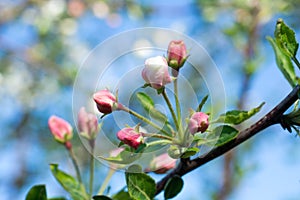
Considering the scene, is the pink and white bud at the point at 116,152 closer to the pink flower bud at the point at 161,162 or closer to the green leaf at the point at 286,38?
the pink flower bud at the point at 161,162

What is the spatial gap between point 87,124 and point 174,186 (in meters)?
0.21

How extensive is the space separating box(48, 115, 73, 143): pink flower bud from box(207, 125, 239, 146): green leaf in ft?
1.42

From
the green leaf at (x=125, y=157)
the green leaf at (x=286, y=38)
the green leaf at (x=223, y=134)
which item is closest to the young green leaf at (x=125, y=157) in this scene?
the green leaf at (x=125, y=157)

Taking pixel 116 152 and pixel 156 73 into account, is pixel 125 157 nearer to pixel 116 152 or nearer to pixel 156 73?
pixel 116 152

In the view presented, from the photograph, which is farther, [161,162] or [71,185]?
[71,185]

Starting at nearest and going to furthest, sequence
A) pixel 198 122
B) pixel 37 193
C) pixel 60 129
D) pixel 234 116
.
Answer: pixel 198 122
pixel 234 116
pixel 37 193
pixel 60 129

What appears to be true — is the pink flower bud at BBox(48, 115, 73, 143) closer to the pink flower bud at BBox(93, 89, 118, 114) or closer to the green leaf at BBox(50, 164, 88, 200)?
the green leaf at BBox(50, 164, 88, 200)

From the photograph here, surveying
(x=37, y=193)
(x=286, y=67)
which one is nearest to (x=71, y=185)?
(x=37, y=193)

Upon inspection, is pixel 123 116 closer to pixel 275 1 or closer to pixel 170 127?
pixel 170 127

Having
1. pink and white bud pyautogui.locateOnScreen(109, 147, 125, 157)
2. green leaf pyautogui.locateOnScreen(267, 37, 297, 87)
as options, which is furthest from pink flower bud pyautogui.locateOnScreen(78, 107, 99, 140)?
green leaf pyautogui.locateOnScreen(267, 37, 297, 87)

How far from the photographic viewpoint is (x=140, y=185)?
0.80 meters

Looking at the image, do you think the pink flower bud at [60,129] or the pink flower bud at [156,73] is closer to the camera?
the pink flower bud at [156,73]

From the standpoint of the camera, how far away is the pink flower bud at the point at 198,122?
28.9 inches

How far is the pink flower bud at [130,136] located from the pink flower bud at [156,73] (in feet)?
0.24
